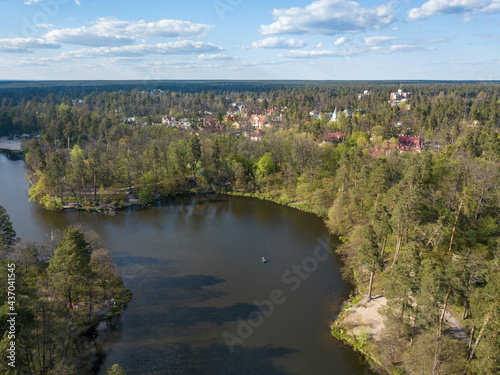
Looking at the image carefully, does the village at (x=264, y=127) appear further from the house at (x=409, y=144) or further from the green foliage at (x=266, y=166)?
the green foliage at (x=266, y=166)

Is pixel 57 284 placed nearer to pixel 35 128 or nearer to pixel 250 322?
pixel 250 322

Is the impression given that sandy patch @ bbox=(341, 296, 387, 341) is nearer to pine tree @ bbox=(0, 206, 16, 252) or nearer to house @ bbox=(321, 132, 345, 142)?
pine tree @ bbox=(0, 206, 16, 252)

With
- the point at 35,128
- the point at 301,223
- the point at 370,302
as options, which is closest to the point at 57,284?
the point at 370,302

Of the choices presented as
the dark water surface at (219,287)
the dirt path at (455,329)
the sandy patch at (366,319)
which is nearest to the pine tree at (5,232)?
the dark water surface at (219,287)

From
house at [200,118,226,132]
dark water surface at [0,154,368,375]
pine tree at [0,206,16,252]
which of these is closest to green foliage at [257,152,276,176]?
dark water surface at [0,154,368,375]

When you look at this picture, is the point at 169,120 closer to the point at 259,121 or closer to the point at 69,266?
the point at 259,121

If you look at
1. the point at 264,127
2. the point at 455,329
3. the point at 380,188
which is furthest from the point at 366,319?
the point at 264,127
